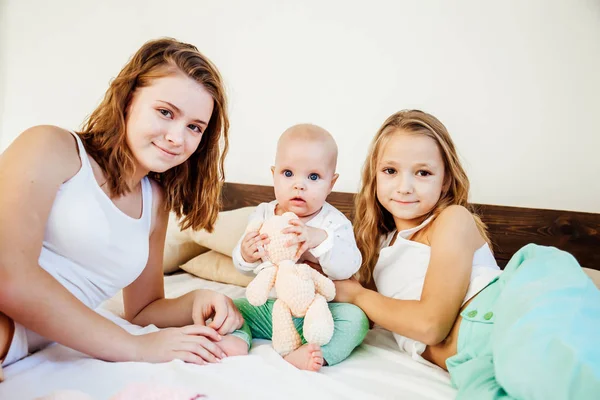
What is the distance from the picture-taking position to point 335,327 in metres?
1.21

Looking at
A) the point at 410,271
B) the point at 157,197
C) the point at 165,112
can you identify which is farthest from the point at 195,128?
the point at 410,271

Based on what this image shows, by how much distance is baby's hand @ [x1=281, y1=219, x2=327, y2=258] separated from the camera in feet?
3.90

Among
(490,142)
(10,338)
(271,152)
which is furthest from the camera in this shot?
(271,152)

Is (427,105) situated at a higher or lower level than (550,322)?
higher

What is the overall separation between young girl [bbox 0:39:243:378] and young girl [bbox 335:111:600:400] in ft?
1.53

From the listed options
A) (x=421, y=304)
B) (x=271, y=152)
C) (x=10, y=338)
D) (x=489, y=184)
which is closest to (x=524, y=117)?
(x=489, y=184)

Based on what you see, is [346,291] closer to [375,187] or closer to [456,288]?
[456,288]

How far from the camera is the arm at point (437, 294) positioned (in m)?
1.20

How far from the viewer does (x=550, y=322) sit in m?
0.82

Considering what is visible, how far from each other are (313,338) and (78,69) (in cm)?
247

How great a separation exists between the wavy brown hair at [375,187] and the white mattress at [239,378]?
0.44m

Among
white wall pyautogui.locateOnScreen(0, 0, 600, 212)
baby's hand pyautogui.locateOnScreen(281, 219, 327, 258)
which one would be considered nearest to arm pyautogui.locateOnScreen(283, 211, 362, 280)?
baby's hand pyautogui.locateOnScreen(281, 219, 327, 258)

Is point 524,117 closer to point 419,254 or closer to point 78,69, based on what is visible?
point 419,254

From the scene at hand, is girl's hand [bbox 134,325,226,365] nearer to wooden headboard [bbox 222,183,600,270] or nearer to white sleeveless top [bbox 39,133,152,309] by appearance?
white sleeveless top [bbox 39,133,152,309]
